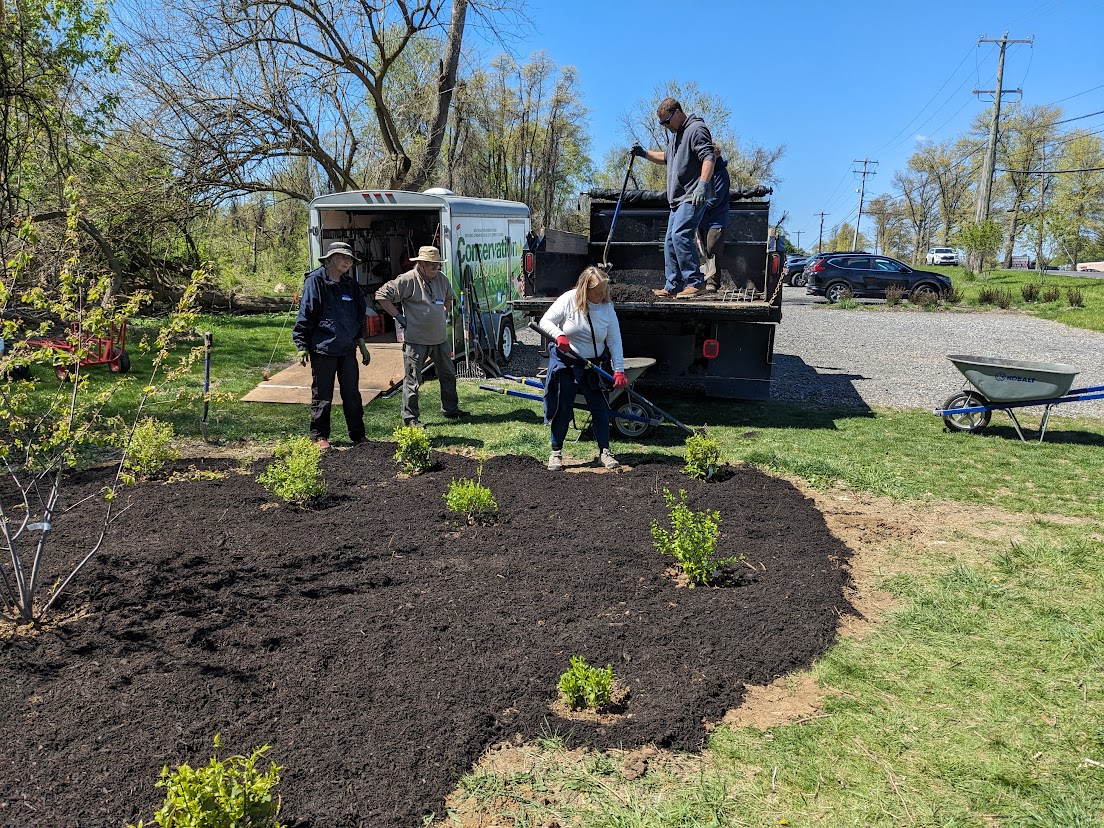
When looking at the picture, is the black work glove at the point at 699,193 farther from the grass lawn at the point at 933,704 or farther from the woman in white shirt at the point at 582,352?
the grass lawn at the point at 933,704

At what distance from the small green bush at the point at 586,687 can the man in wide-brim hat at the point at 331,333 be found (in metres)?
4.31

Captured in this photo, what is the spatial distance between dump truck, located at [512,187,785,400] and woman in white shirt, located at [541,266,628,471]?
1.44 m

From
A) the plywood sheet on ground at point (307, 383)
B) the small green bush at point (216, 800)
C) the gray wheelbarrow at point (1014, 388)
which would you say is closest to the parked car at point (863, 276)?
the gray wheelbarrow at point (1014, 388)

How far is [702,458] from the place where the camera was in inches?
234

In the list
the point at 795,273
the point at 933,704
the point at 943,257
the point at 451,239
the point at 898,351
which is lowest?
the point at 933,704

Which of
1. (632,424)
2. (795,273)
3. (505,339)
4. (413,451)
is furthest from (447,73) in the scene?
(795,273)

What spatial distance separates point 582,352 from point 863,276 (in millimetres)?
21826

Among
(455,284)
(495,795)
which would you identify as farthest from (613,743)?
(455,284)

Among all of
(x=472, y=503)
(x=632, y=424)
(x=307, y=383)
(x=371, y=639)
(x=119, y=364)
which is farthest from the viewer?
(x=119, y=364)

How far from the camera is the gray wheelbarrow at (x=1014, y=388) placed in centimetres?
694

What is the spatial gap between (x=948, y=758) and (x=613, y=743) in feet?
4.02

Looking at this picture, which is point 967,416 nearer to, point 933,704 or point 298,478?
point 933,704

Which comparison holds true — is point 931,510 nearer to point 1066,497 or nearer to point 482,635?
point 1066,497

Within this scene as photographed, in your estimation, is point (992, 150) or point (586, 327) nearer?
point (586, 327)
